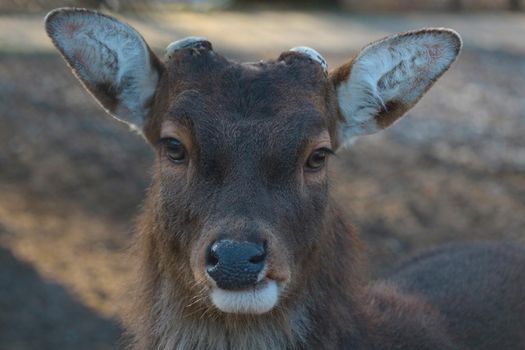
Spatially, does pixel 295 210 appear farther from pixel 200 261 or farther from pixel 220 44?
pixel 220 44

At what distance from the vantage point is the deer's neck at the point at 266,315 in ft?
15.9

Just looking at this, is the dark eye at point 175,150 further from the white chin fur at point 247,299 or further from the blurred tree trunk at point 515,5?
the blurred tree trunk at point 515,5

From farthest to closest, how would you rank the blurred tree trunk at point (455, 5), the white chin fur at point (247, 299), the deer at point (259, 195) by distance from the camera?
the blurred tree trunk at point (455, 5) → the deer at point (259, 195) → the white chin fur at point (247, 299)

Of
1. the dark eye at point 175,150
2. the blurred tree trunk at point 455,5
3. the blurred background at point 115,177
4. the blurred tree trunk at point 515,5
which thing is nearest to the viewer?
the dark eye at point 175,150

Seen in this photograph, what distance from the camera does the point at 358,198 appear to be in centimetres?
1105

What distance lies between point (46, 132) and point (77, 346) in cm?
521

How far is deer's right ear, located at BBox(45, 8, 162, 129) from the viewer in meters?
5.13

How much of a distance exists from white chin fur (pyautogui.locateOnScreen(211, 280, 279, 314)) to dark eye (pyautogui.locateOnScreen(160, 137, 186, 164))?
31.3 inches

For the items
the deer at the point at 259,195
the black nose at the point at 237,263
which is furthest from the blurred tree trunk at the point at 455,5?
the black nose at the point at 237,263

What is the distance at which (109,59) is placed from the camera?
5.25 meters

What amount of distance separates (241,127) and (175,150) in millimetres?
418

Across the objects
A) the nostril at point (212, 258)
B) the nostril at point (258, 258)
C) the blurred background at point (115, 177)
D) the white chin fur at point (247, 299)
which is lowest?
the blurred background at point (115, 177)

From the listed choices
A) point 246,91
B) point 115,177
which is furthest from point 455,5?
point 246,91

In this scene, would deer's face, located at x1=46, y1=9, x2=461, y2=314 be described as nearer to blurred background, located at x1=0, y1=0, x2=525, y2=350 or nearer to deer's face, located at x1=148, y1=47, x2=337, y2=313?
deer's face, located at x1=148, y1=47, x2=337, y2=313
